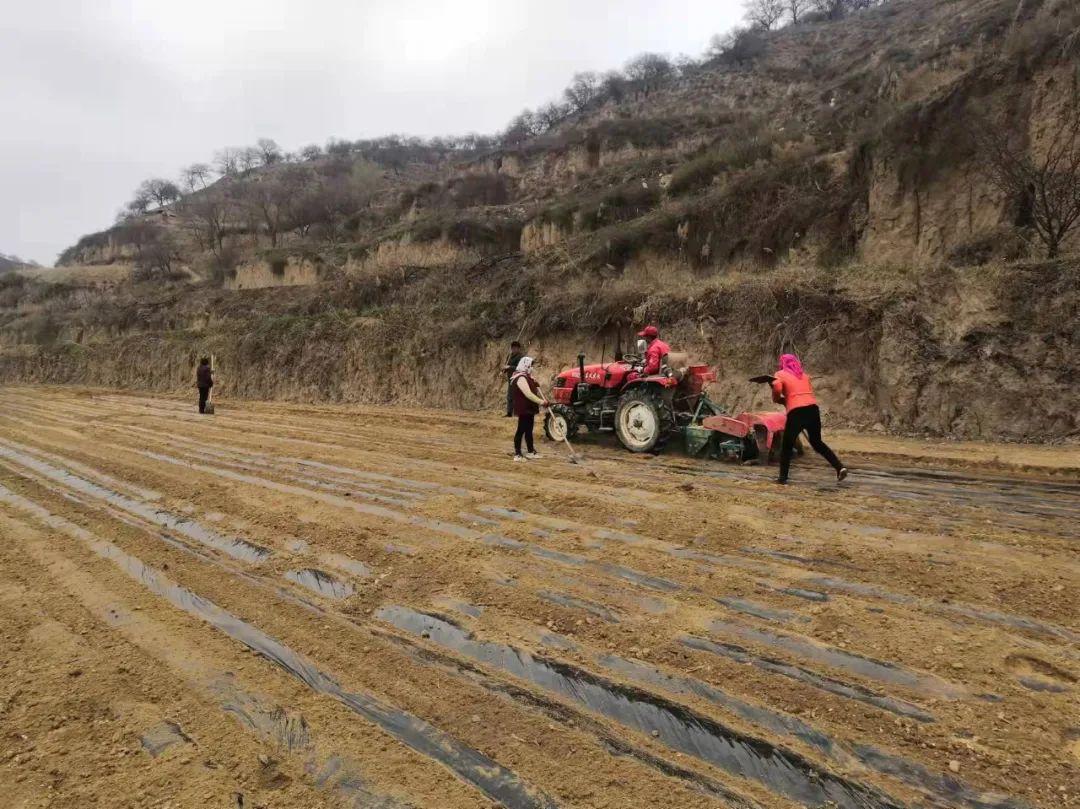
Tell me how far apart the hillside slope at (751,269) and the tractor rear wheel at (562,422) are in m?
4.25

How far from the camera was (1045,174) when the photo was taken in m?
11.7

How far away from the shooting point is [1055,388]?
29.3ft

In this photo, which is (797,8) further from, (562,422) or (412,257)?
(562,422)

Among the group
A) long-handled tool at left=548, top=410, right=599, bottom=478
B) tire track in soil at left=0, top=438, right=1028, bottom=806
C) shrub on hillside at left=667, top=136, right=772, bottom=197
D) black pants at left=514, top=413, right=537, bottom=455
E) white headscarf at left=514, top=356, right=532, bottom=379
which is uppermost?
shrub on hillside at left=667, top=136, right=772, bottom=197

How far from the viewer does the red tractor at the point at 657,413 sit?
8.01m

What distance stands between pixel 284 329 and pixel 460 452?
18.1 m

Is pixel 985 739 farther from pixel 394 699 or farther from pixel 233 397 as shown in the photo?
pixel 233 397

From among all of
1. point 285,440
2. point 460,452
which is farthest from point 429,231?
point 460,452

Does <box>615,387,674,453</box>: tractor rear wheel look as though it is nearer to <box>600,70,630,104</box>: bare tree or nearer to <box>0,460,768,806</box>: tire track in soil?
<box>0,460,768,806</box>: tire track in soil

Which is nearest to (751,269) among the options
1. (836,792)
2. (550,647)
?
(550,647)

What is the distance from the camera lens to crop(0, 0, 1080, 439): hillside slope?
1023 cm

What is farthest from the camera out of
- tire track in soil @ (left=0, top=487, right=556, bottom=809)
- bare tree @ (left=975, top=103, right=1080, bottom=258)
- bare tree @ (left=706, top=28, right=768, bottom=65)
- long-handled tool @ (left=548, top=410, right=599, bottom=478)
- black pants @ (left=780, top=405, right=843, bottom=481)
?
bare tree @ (left=706, top=28, right=768, bottom=65)

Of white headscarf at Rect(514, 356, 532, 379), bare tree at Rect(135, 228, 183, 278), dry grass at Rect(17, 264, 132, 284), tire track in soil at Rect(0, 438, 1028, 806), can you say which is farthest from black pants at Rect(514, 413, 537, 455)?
dry grass at Rect(17, 264, 132, 284)

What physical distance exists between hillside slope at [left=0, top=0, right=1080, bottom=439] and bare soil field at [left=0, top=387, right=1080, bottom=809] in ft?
14.9
